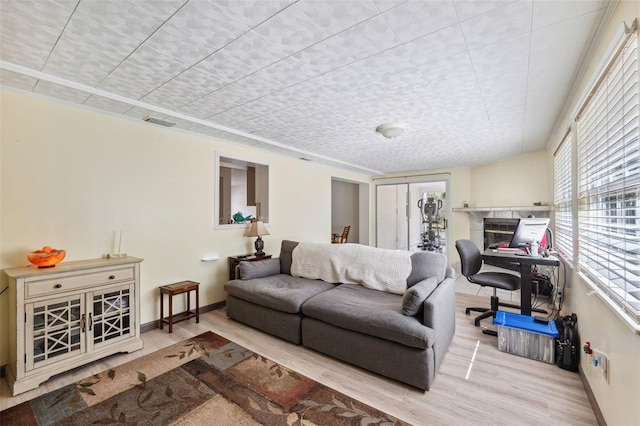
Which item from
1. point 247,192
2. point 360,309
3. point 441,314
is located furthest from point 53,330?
point 247,192

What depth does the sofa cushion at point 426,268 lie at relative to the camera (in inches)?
110

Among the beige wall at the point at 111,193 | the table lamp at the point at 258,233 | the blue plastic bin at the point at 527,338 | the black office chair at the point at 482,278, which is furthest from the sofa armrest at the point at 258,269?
the blue plastic bin at the point at 527,338

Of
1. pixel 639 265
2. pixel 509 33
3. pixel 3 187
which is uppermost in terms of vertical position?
pixel 509 33

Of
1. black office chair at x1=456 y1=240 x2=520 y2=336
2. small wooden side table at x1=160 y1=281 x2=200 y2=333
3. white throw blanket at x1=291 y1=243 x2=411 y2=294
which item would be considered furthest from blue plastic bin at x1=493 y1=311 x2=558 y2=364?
small wooden side table at x1=160 y1=281 x2=200 y2=333

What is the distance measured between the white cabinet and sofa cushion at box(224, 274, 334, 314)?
104cm

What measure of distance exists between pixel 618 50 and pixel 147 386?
362cm

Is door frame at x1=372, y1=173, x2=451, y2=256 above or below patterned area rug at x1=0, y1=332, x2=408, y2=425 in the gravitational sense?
above

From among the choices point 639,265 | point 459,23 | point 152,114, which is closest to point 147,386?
point 152,114

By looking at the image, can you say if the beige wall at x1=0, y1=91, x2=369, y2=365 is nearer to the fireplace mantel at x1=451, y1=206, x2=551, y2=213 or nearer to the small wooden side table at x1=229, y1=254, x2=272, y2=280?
the small wooden side table at x1=229, y1=254, x2=272, y2=280

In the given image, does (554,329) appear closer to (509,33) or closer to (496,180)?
(509,33)

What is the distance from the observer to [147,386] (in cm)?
208

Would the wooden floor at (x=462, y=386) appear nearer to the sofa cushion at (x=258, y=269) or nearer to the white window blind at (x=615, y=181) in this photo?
the sofa cushion at (x=258, y=269)

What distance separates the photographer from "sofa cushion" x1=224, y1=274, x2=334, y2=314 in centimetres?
277

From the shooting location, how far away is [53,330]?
215 centimetres
